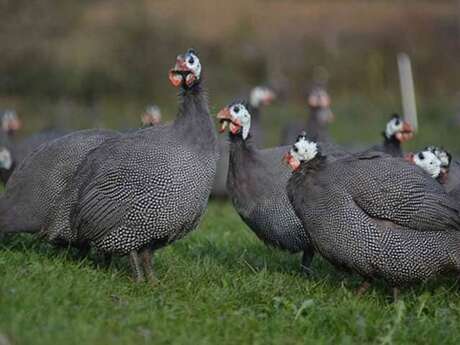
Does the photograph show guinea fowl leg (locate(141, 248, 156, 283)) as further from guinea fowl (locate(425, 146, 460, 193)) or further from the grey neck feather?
guinea fowl (locate(425, 146, 460, 193))

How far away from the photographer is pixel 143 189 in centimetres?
508

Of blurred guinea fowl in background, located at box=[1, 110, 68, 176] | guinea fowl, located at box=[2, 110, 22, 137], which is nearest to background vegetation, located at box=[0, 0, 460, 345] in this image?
blurred guinea fowl in background, located at box=[1, 110, 68, 176]

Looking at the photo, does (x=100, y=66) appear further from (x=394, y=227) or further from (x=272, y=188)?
(x=394, y=227)

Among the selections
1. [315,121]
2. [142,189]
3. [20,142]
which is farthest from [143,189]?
[315,121]

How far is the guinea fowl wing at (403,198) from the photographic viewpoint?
518 cm

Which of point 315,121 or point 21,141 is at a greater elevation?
point 315,121

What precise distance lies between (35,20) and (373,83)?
23.0ft

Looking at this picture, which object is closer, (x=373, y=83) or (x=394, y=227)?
(x=394, y=227)

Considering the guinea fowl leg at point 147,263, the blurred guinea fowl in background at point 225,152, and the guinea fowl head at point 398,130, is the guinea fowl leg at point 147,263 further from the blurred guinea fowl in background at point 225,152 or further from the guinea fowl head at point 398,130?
the blurred guinea fowl in background at point 225,152

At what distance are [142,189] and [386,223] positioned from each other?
1403mm

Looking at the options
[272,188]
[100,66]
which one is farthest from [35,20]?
[272,188]

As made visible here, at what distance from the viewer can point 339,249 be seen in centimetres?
521

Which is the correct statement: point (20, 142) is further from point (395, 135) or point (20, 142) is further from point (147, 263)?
point (147, 263)

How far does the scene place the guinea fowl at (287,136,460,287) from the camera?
16.9ft
